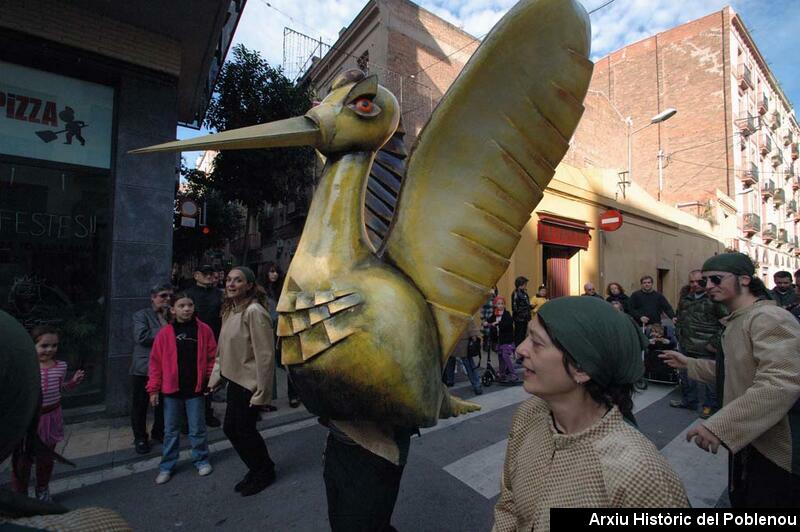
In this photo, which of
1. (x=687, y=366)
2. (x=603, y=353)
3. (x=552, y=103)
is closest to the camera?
(x=603, y=353)

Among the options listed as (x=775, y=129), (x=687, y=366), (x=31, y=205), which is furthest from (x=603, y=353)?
(x=775, y=129)

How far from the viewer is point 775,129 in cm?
2703

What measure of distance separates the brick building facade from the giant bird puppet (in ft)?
62.9

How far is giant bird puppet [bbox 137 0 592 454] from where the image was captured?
49.0 inches

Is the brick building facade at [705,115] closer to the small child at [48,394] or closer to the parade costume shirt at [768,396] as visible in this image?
the parade costume shirt at [768,396]

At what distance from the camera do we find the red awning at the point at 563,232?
424 inches

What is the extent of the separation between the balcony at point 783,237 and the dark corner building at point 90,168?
3629 centimetres

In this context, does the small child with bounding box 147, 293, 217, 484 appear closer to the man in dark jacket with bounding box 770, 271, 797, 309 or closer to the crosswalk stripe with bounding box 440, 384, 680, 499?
the crosswalk stripe with bounding box 440, 384, 680, 499

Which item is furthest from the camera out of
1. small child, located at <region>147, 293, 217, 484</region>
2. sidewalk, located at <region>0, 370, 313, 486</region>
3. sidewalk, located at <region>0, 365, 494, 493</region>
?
sidewalk, located at <region>0, 370, 313, 486</region>

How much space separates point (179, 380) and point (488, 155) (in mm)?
3127

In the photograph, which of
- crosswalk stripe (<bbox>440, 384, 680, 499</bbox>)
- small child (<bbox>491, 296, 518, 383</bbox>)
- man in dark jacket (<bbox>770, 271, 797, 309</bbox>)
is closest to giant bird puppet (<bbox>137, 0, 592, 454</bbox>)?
crosswalk stripe (<bbox>440, 384, 680, 499</bbox>)

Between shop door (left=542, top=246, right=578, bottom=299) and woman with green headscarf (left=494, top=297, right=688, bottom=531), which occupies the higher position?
shop door (left=542, top=246, right=578, bottom=299)

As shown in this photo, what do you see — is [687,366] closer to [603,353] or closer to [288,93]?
[603,353]

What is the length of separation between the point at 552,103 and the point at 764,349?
62.6 inches
